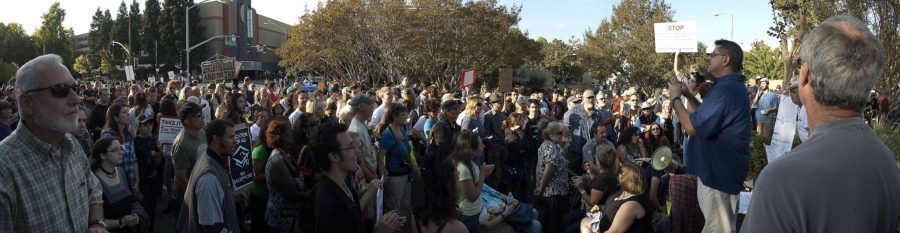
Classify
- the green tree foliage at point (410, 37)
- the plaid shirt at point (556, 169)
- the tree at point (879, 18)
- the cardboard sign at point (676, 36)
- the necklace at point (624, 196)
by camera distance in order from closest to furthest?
the necklace at point (624, 196), the plaid shirt at point (556, 169), the cardboard sign at point (676, 36), the tree at point (879, 18), the green tree foliage at point (410, 37)

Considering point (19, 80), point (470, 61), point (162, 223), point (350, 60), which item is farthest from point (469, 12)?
point (19, 80)

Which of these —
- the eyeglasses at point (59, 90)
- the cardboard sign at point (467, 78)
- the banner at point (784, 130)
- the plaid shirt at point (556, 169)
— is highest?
the cardboard sign at point (467, 78)

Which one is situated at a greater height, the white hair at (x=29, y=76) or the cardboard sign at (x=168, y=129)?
the white hair at (x=29, y=76)

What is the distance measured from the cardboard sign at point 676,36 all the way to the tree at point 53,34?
73516 mm

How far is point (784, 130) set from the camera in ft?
24.4

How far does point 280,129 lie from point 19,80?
288cm

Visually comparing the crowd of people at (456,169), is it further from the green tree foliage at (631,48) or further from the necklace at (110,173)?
the green tree foliage at (631,48)

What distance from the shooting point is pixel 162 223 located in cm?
784

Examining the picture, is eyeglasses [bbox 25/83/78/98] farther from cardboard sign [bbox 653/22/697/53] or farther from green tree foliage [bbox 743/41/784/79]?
green tree foliage [bbox 743/41/784/79]

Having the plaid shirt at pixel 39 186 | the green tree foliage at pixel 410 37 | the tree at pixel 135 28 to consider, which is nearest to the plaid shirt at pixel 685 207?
the plaid shirt at pixel 39 186

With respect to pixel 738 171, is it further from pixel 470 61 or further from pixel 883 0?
pixel 470 61

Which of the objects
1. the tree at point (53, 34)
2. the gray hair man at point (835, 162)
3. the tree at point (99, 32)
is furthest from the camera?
the tree at point (99, 32)

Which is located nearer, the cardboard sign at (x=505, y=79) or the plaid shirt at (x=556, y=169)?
the plaid shirt at (x=556, y=169)

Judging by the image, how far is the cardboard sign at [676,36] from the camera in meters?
11.6
